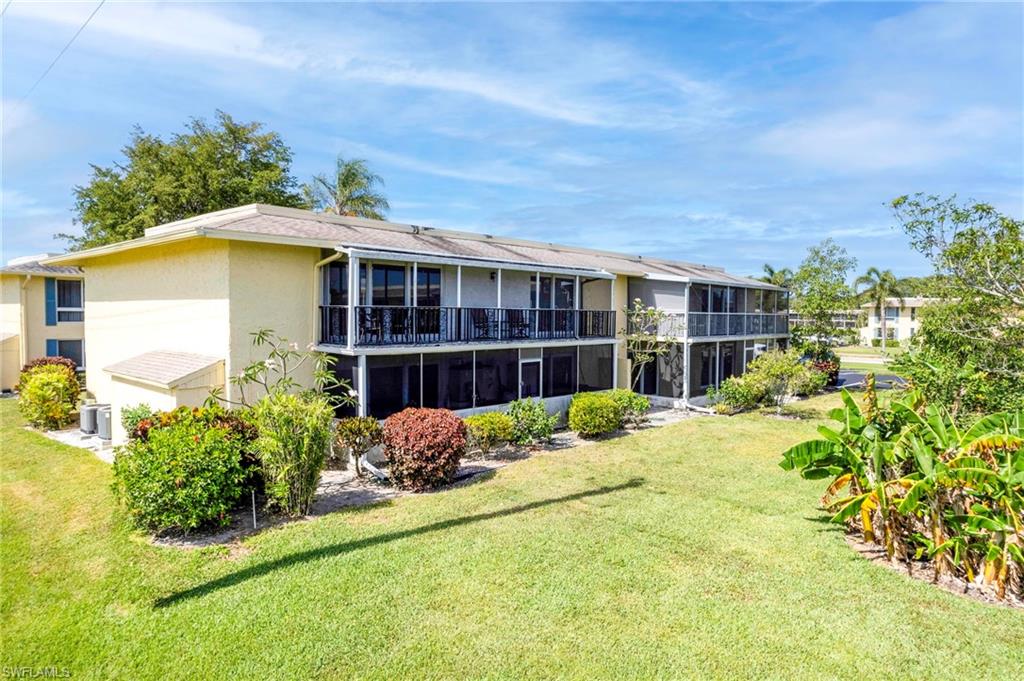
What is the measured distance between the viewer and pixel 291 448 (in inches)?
398

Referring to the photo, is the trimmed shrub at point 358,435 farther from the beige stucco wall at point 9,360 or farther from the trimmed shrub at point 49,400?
the beige stucco wall at point 9,360

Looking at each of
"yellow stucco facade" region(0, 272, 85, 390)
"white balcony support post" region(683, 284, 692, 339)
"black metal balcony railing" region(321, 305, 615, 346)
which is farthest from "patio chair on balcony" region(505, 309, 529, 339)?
"yellow stucco facade" region(0, 272, 85, 390)

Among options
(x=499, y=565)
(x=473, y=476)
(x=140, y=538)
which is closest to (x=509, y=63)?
(x=473, y=476)

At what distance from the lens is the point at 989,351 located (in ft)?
40.4

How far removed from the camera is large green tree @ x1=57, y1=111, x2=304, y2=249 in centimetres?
3388

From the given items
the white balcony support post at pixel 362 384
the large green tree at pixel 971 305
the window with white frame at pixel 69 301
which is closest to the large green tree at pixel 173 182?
the window with white frame at pixel 69 301

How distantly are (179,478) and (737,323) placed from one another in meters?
25.0

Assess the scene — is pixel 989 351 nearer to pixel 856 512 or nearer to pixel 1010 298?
pixel 1010 298

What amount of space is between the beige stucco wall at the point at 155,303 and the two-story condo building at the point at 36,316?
609 cm

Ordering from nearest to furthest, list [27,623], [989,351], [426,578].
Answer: [27,623] → [426,578] → [989,351]

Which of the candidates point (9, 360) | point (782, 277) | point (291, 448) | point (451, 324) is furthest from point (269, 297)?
→ point (782, 277)

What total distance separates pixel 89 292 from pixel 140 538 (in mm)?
16008

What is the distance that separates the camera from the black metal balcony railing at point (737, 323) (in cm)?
2452

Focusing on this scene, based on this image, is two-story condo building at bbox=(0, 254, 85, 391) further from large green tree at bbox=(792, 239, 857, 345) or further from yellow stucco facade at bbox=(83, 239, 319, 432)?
large green tree at bbox=(792, 239, 857, 345)
